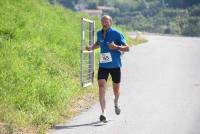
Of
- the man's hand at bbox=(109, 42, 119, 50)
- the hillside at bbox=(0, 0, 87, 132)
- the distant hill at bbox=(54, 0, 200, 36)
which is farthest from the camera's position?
the distant hill at bbox=(54, 0, 200, 36)

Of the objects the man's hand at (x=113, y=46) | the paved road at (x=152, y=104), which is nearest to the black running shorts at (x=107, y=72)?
the man's hand at (x=113, y=46)

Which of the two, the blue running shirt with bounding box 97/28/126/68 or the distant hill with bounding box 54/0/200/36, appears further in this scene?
the distant hill with bounding box 54/0/200/36

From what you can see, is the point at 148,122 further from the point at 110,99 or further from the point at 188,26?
the point at 188,26

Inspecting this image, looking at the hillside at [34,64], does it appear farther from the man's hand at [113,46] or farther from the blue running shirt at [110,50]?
the man's hand at [113,46]

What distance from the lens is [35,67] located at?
14.9m

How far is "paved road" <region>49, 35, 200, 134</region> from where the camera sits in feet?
35.9

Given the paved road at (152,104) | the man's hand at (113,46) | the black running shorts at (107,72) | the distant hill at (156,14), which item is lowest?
the distant hill at (156,14)

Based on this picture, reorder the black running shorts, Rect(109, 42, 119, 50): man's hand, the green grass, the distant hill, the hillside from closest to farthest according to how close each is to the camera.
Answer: the green grass → the hillside → Rect(109, 42, 119, 50): man's hand → the black running shorts → the distant hill

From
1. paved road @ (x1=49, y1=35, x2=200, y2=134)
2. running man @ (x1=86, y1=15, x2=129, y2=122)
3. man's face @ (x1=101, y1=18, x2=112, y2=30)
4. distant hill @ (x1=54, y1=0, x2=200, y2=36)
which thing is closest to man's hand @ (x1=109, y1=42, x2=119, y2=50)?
running man @ (x1=86, y1=15, x2=129, y2=122)

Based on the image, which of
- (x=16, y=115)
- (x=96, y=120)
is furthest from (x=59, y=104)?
(x=16, y=115)

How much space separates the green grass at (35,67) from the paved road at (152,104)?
58 cm

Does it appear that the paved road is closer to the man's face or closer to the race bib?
the race bib

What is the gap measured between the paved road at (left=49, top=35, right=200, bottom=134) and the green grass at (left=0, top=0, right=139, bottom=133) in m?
0.58

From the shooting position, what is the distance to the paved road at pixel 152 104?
10.9 meters
